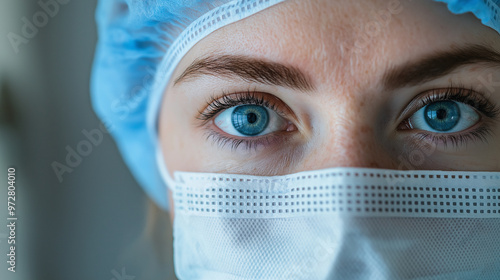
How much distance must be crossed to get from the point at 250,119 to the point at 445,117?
1.31 feet

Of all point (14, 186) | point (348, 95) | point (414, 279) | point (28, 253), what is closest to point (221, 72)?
point (348, 95)

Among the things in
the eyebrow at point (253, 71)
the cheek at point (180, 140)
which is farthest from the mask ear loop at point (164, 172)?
the eyebrow at point (253, 71)

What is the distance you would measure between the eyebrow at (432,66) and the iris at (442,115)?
0.09 meters

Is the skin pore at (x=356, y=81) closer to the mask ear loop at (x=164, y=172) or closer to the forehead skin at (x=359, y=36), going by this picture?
the forehead skin at (x=359, y=36)

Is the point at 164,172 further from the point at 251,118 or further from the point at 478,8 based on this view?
the point at 478,8

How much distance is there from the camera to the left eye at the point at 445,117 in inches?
35.0

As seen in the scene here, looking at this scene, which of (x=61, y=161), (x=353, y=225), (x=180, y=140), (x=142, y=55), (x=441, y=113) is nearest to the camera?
(x=353, y=225)

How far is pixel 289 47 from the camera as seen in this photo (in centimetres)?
81

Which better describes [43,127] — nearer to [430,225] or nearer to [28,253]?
[28,253]

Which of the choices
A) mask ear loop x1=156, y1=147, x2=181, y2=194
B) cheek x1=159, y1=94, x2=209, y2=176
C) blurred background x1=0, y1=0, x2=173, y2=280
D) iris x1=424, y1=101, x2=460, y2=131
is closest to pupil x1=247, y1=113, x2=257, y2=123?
cheek x1=159, y1=94, x2=209, y2=176

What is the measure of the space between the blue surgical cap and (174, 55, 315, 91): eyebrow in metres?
0.07

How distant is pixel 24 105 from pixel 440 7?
121 centimetres

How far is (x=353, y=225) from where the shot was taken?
78 cm

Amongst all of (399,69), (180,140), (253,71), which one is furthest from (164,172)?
(399,69)
